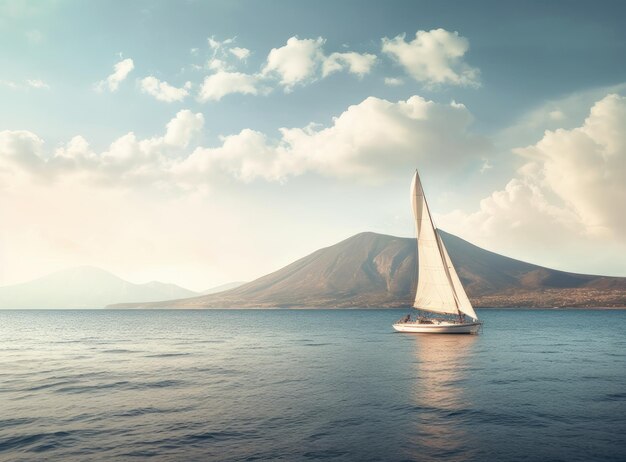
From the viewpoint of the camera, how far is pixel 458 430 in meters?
26.4

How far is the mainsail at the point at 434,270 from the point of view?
89.7 meters

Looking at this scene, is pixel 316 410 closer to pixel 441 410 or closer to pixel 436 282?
pixel 441 410

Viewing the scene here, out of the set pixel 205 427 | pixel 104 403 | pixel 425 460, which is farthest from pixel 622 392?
pixel 104 403

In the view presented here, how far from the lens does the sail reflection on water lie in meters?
22.8

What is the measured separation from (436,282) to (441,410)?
6237 centimetres

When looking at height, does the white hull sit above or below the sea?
below

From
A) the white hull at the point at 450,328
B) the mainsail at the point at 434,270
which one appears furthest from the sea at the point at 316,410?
the mainsail at the point at 434,270

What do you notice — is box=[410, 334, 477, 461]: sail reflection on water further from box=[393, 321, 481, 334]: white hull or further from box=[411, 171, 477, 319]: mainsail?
box=[411, 171, 477, 319]: mainsail

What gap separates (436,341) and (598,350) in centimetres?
2672

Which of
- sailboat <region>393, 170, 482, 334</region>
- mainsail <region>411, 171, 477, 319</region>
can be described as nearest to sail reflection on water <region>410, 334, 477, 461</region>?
sailboat <region>393, 170, 482, 334</region>

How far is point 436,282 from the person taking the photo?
91.4m

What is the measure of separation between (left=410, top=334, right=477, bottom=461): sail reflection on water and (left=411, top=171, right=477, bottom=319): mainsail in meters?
29.1

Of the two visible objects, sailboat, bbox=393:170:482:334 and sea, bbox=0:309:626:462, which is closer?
sea, bbox=0:309:626:462

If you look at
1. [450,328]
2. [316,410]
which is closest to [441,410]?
[316,410]
